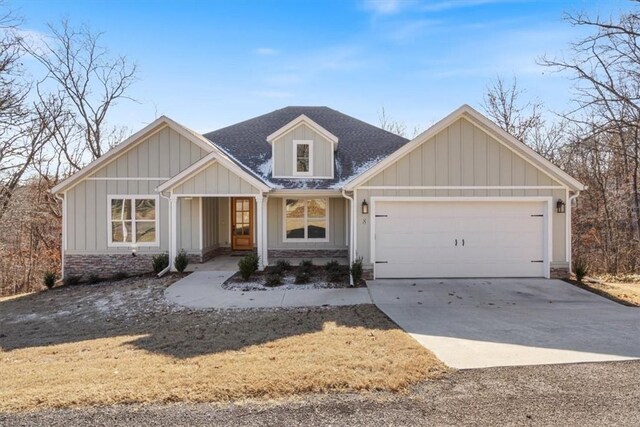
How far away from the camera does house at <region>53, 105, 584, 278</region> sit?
10.6 metres

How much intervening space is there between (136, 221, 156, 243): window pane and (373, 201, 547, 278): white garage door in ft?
25.6

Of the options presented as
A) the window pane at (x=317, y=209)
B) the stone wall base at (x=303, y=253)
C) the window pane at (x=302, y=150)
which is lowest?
the stone wall base at (x=303, y=253)

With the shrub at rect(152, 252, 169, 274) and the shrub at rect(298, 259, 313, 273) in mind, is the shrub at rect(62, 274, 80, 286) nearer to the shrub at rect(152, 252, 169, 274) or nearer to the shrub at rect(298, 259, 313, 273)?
the shrub at rect(152, 252, 169, 274)

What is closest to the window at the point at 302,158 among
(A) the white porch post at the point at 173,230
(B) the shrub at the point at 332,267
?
(B) the shrub at the point at 332,267

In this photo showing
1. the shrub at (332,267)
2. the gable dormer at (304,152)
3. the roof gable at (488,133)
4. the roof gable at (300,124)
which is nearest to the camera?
the roof gable at (488,133)

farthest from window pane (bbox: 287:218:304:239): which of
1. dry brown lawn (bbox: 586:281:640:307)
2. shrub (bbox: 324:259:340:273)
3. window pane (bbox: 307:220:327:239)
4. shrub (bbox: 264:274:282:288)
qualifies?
dry brown lawn (bbox: 586:281:640:307)

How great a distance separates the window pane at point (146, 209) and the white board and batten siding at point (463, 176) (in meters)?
7.27

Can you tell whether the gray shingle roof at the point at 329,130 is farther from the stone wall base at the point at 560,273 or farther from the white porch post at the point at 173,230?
the stone wall base at the point at 560,273

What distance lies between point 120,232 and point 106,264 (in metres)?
1.18

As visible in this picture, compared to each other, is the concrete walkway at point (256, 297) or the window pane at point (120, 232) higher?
the window pane at point (120, 232)

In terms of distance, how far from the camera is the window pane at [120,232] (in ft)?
42.8

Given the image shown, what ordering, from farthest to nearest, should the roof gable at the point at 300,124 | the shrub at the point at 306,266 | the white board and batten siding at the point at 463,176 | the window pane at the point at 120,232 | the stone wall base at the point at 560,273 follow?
the roof gable at the point at 300,124 → the window pane at the point at 120,232 → the shrub at the point at 306,266 → the stone wall base at the point at 560,273 → the white board and batten siding at the point at 463,176

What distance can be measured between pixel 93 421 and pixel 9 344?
182 inches

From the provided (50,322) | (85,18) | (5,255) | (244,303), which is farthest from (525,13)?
(5,255)
